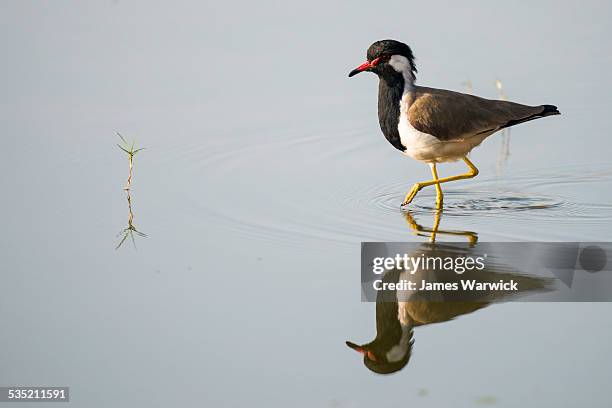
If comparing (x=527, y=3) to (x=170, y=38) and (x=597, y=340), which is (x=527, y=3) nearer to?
(x=170, y=38)

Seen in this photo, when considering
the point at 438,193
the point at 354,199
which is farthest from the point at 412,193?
the point at 354,199

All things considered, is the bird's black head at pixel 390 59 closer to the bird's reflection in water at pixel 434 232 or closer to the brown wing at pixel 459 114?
the brown wing at pixel 459 114

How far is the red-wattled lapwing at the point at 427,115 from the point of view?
8641mm

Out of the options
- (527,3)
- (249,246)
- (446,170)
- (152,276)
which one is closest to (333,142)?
(446,170)

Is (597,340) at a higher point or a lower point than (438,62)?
lower

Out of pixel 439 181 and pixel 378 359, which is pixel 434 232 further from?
pixel 378 359

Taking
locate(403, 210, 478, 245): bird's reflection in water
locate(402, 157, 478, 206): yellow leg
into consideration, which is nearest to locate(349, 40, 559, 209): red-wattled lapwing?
locate(402, 157, 478, 206): yellow leg

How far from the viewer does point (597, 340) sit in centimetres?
597

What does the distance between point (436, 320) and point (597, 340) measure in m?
0.93

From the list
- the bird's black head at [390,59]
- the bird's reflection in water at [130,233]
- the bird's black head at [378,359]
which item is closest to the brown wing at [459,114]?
the bird's black head at [390,59]

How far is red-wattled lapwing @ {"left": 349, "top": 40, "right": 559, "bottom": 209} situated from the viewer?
340 inches

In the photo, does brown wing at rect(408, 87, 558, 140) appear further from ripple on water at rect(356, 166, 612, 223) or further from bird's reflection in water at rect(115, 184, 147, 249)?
bird's reflection in water at rect(115, 184, 147, 249)

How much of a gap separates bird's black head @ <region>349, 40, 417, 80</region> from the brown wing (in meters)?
0.25

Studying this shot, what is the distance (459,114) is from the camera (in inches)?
346
